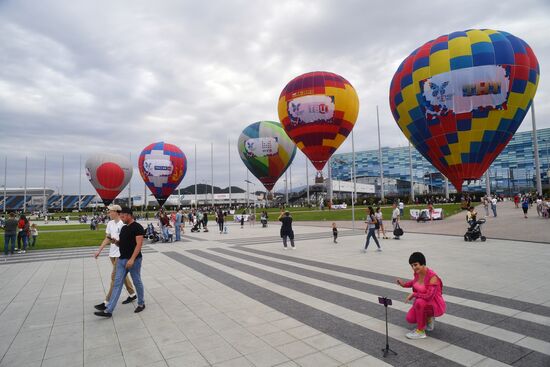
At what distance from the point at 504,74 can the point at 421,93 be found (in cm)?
421

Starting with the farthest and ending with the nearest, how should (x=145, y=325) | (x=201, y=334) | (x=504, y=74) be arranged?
(x=504, y=74), (x=145, y=325), (x=201, y=334)

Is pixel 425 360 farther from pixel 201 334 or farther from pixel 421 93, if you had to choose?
pixel 421 93

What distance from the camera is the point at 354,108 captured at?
27.2m

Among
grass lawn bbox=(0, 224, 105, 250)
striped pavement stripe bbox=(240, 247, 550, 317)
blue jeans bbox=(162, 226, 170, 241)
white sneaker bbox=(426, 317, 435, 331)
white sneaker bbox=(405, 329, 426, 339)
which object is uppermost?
blue jeans bbox=(162, 226, 170, 241)

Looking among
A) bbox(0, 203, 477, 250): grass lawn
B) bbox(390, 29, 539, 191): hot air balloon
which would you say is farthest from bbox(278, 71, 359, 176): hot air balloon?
bbox(0, 203, 477, 250): grass lawn

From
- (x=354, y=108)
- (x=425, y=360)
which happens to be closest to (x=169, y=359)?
(x=425, y=360)

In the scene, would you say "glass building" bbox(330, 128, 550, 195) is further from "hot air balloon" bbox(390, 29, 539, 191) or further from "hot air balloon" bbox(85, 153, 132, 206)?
"hot air balloon" bbox(390, 29, 539, 191)

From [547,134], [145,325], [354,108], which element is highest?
[547,134]

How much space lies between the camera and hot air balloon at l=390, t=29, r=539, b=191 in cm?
1689

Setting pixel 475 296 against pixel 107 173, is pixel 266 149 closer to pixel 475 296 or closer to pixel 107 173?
pixel 107 173

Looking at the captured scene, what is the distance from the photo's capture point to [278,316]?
5258 mm

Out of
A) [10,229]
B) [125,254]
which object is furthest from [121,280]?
[10,229]

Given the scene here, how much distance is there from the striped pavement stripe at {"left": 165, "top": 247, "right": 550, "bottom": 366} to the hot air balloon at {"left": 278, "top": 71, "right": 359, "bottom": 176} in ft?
61.0

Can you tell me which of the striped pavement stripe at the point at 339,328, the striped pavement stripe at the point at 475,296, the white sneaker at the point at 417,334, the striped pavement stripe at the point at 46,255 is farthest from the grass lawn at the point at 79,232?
the white sneaker at the point at 417,334
